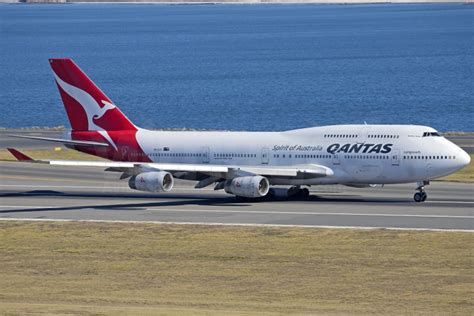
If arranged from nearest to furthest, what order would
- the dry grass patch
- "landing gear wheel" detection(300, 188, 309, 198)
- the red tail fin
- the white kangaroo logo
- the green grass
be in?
the green grass → "landing gear wheel" detection(300, 188, 309, 198) → the red tail fin → the white kangaroo logo → the dry grass patch

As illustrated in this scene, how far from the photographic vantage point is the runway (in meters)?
56.5

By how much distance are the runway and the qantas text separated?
2602mm

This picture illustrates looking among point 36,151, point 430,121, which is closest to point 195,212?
point 36,151

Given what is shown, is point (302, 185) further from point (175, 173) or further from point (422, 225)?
point (422, 225)

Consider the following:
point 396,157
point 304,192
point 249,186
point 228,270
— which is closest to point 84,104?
point 249,186

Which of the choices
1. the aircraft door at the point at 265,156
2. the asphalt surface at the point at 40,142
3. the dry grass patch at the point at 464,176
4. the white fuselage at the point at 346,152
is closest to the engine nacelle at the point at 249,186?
the white fuselage at the point at 346,152

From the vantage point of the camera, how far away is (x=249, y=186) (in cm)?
6166

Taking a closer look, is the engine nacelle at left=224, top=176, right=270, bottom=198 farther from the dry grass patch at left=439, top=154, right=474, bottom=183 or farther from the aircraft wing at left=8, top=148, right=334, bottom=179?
the dry grass patch at left=439, top=154, right=474, bottom=183

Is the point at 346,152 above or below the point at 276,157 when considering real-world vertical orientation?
above

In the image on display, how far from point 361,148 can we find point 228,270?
64.4 ft

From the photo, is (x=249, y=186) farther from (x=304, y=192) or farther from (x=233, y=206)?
(x=304, y=192)

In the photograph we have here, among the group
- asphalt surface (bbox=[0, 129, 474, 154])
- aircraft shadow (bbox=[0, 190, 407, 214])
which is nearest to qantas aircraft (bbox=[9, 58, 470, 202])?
aircraft shadow (bbox=[0, 190, 407, 214])

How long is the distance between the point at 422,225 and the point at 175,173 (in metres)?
15.1

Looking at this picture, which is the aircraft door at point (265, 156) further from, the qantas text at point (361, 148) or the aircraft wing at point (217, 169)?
the qantas text at point (361, 148)
